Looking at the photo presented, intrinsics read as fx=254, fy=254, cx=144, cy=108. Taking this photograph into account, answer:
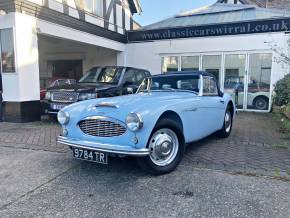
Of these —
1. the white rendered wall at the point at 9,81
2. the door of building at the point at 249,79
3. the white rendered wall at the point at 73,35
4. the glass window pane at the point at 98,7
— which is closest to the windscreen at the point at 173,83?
the white rendered wall at the point at 9,81

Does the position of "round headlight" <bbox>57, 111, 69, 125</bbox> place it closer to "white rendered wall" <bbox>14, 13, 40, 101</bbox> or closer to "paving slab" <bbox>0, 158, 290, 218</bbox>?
"paving slab" <bbox>0, 158, 290, 218</bbox>

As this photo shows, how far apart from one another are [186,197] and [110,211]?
870mm

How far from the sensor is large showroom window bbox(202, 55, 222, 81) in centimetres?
1130

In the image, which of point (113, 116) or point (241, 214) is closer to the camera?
point (241, 214)

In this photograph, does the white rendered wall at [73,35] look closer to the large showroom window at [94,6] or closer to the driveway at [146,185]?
the large showroom window at [94,6]

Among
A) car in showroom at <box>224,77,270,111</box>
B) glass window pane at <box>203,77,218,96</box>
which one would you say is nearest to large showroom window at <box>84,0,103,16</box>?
car in showroom at <box>224,77,270,111</box>

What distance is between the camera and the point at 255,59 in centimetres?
1064

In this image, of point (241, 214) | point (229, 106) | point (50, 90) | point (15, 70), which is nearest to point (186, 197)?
point (241, 214)

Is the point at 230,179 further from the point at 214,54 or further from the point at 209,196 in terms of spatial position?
the point at 214,54

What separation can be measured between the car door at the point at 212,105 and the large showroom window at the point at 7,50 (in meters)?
5.59

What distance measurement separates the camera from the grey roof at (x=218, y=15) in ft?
37.9

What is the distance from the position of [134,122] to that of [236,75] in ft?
29.6

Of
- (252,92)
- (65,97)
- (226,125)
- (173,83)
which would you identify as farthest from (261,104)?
(65,97)

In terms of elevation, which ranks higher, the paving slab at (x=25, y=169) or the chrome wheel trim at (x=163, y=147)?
the chrome wheel trim at (x=163, y=147)
